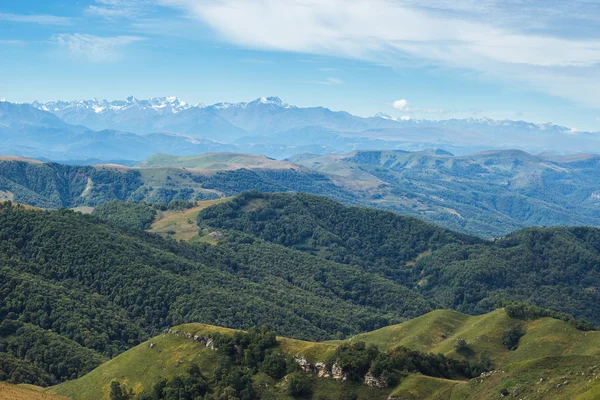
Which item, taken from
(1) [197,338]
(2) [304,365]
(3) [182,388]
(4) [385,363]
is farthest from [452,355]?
(3) [182,388]

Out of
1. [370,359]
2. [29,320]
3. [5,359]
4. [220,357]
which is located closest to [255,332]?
[220,357]

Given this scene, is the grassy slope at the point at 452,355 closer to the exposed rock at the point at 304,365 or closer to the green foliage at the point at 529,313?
the exposed rock at the point at 304,365

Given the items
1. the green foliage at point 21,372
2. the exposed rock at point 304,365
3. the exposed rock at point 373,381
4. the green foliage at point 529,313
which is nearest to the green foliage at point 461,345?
the green foliage at point 529,313

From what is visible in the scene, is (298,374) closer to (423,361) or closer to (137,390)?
(423,361)

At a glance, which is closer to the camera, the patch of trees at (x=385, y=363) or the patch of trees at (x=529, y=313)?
the patch of trees at (x=385, y=363)

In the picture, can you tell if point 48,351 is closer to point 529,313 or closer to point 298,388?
point 298,388

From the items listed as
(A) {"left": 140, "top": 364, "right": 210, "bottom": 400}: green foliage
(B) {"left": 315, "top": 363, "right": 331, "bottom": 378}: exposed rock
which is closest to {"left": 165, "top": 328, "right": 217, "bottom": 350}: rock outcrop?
(A) {"left": 140, "top": 364, "right": 210, "bottom": 400}: green foliage
